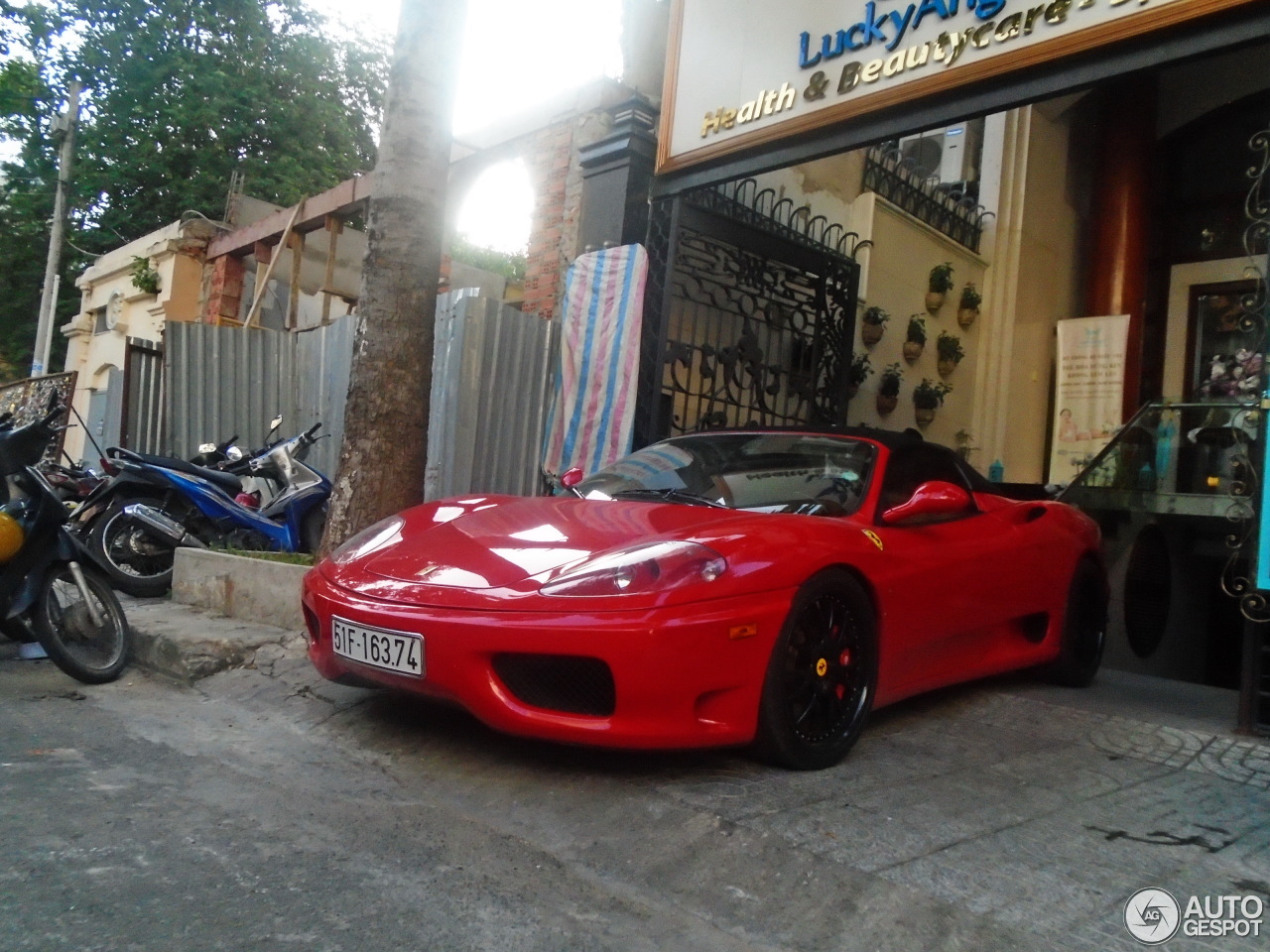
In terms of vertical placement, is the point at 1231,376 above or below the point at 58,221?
below

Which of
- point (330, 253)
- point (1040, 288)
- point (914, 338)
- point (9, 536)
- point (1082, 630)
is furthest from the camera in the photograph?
point (1040, 288)

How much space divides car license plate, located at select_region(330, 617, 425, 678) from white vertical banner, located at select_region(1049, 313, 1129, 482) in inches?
361

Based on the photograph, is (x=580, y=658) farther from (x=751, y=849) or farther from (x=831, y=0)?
(x=831, y=0)

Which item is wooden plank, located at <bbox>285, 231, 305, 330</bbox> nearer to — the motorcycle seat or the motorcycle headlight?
the motorcycle seat

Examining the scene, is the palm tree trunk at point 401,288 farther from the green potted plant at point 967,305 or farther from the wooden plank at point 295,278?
the green potted plant at point 967,305

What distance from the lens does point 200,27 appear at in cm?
2008

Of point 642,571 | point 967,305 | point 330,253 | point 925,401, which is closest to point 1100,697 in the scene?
point 642,571

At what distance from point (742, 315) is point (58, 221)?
52.0 ft

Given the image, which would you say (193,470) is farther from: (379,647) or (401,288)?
(379,647)

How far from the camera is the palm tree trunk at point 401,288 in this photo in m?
5.34

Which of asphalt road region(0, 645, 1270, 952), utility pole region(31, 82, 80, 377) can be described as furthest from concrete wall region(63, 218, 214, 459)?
asphalt road region(0, 645, 1270, 952)

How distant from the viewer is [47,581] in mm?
4355

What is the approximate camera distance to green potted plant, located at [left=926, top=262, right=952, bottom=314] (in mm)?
10930

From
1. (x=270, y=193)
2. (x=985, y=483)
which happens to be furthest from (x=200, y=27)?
(x=985, y=483)
